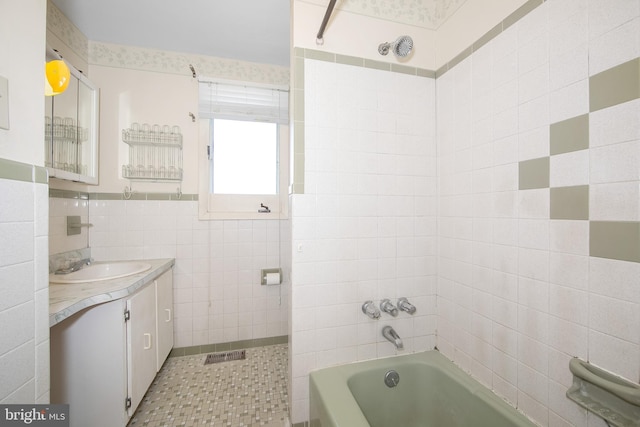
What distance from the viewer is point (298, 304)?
4.24ft

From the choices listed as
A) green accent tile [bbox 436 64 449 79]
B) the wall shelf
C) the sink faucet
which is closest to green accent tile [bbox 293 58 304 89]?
green accent tile [bbox 436 64 449 79]

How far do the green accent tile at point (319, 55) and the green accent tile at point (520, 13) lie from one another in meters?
0.82

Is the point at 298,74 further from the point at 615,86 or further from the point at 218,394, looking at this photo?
the point at 218,394

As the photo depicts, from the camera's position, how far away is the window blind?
7.00 ft

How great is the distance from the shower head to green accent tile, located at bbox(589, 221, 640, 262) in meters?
1.15

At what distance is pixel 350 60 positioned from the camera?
4.44 ft

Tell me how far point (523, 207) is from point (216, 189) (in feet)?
7.50

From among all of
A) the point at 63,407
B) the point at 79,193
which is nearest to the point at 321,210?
the point at 63,407

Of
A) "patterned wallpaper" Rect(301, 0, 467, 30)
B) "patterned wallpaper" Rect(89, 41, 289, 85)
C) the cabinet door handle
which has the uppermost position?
"patterned wallpaper" Rect(89, 41, 289, 85)

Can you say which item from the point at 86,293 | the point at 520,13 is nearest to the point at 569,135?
the point at 520,13

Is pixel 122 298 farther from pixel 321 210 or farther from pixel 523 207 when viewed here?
pixel 523 207

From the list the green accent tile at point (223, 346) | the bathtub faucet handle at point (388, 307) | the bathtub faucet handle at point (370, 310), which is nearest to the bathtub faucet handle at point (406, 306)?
the bathtub faucet handle at point (388, 307)

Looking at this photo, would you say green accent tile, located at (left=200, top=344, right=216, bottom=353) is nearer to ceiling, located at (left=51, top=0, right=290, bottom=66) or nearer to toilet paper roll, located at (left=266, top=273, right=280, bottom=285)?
toilet paper roll, located at (left=266, top=273, right=280, bottom=285)

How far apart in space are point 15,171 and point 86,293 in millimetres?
702
